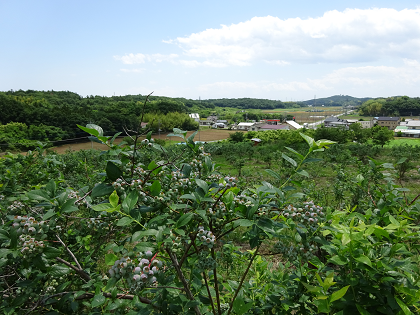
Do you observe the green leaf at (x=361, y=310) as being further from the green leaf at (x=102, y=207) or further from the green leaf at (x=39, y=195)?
the green leaf at (x=39, y=195)

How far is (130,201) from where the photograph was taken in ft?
3.55

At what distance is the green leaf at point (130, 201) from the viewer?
1052mm

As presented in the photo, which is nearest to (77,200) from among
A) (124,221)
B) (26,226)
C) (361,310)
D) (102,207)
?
(26,226)

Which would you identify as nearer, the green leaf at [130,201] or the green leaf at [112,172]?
the green leaf at [130,201]

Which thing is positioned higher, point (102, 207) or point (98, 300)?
point (102, 207)

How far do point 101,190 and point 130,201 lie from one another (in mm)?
208

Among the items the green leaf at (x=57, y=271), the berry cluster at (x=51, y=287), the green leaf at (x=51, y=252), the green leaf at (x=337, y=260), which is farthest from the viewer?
the berry cluster at (x=51, y=287)

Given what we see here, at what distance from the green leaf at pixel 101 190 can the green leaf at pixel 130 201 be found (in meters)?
0.15

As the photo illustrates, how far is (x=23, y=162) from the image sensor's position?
352 cm

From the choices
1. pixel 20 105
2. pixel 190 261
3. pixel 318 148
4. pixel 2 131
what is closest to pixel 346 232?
pixel 318 148

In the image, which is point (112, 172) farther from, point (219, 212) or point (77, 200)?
point (219, 212)

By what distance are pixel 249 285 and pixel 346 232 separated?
861mm

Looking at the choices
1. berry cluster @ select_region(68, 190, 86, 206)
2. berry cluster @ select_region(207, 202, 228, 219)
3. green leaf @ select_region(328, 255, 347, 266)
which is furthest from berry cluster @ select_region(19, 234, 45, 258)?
green leaf @ select_region(328, 255, 347, 266)

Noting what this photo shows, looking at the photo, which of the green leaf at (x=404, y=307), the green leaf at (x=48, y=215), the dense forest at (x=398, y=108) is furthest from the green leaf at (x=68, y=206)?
the dense forest at (x=398, y=108)
